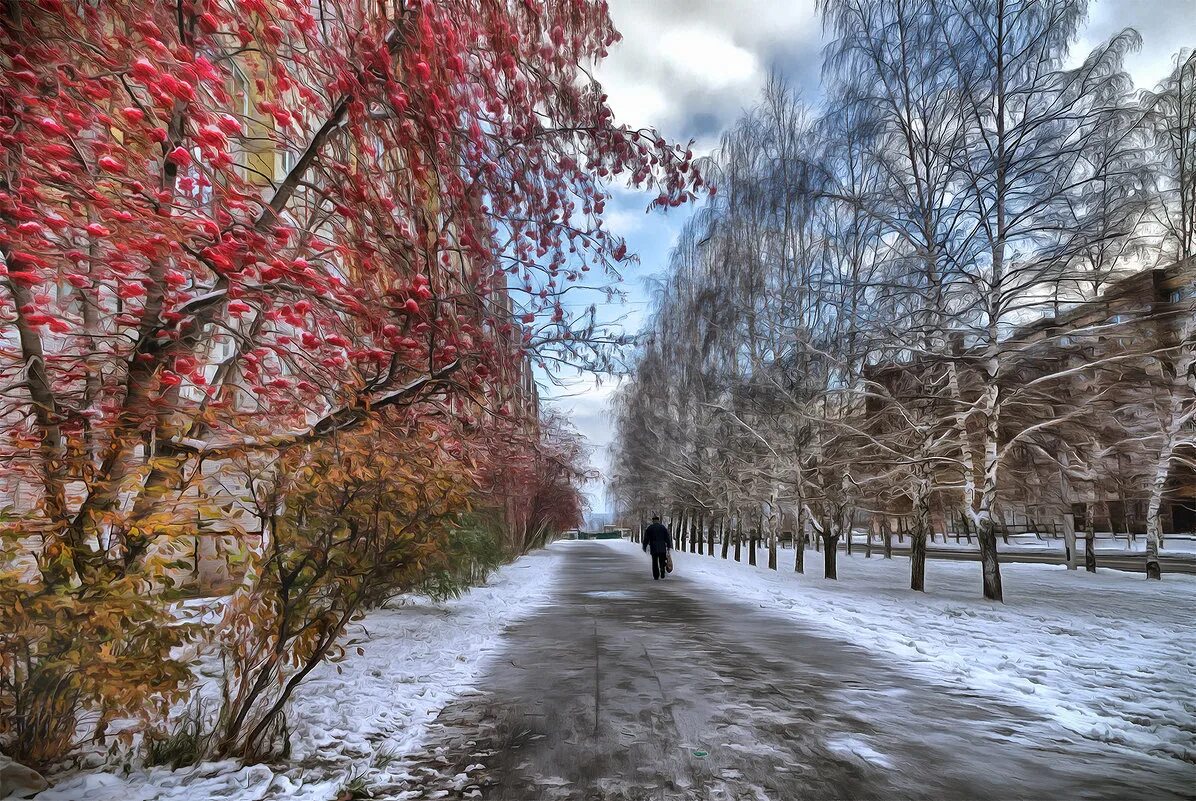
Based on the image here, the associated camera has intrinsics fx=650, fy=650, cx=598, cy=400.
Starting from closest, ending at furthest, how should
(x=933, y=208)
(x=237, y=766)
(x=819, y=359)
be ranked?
(x=237, y=766)
(x=933, y=208)
(x=819, y=359)

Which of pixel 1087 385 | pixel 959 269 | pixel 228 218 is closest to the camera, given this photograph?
pixel 228 218

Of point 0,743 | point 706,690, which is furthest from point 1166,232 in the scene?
point 0,743

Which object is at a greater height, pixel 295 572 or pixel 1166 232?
pixel 1166 232

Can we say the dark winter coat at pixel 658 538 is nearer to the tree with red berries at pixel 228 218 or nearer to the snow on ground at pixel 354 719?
the snow on ground at pixel 354 719

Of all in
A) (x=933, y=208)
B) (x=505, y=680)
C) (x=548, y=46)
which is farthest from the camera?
(x=933, y=208)

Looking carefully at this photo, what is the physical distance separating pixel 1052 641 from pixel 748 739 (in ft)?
19.9

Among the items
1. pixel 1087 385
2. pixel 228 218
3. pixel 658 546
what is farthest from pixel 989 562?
pixel 228 218

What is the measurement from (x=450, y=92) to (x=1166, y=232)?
768 inches

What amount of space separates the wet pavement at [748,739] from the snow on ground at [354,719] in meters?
0.30

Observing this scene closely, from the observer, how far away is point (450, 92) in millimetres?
4062

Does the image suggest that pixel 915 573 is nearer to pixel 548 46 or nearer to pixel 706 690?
pixel 706 690

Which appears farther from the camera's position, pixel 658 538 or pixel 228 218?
pixel 658 538

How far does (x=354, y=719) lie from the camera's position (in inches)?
198

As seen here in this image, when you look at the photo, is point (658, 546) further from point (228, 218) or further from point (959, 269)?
point (228, 218)
